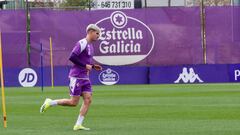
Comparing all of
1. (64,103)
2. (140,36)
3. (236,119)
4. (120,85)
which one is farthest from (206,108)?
(140,36)

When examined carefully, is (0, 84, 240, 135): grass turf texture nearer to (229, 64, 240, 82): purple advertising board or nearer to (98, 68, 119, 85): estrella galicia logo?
(98, 68, 119, 85): estrella galicia logo

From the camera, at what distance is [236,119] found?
17859 mm

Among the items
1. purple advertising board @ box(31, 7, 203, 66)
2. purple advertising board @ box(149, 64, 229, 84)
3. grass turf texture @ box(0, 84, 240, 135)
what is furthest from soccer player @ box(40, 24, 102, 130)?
purple advertising board @ box(31, 7, 203, 66)

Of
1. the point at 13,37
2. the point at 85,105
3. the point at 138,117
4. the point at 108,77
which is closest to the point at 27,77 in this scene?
the point at 13,37

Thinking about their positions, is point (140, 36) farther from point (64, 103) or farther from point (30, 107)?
point (64, 103)

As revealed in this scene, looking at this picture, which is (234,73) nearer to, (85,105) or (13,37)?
(13,37)

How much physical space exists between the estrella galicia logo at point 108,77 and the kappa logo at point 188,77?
328cm

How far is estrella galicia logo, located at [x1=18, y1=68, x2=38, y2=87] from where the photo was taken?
42.3 metres

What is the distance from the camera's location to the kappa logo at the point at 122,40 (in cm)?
4469

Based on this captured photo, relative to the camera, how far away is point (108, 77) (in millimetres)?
42875

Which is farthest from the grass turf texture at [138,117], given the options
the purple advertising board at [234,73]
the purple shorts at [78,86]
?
the purple advertising board at [234,73]

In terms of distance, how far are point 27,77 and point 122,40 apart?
19.9ft

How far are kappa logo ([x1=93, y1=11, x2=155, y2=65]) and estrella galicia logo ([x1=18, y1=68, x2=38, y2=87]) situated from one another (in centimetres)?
387

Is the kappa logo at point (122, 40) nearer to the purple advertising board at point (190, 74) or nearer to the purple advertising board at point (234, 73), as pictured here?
the purple advertising board at point (190, 74)
